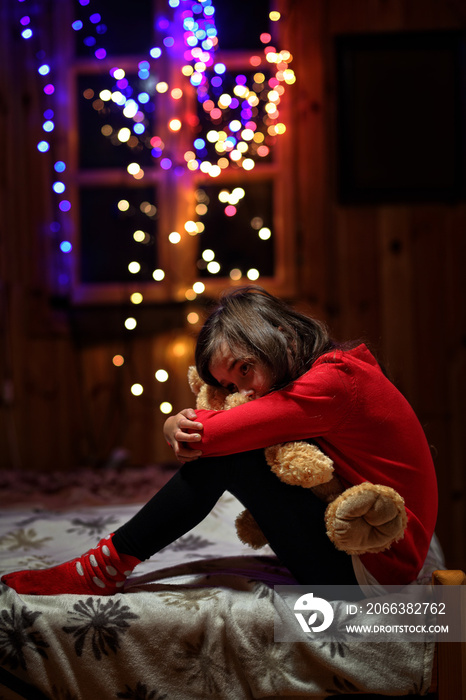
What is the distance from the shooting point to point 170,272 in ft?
7.64

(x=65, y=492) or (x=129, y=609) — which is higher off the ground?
(x=129, y=609)

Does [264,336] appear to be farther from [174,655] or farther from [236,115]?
[236,115]

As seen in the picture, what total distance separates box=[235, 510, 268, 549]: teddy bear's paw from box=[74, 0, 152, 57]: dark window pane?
1912mm

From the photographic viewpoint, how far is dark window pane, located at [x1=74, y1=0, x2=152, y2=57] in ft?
7.57

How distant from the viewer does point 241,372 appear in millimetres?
1062

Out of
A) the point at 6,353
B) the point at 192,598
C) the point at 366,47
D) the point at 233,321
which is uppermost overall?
the point at 366,47

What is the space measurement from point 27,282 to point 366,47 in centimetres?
157

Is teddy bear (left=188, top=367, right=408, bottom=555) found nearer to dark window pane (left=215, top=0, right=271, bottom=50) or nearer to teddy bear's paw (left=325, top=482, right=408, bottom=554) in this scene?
teddy bear's paw (left=325, top=482, right=408, bottom=554)

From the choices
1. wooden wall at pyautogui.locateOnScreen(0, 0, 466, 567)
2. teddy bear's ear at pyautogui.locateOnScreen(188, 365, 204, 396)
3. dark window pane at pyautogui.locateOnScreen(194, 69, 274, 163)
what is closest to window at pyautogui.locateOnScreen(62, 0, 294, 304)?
dark window pane at pyautogui.locateOnScreen(194, 69, 274, 163)

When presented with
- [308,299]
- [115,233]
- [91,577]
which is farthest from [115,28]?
[91,577]

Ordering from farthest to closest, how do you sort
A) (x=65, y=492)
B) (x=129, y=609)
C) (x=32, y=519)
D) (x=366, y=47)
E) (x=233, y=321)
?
(x=366, y=47)
(x=65, y=492)
(x=32, y=519)
(x=233, y=321)
(x=129, y=609)

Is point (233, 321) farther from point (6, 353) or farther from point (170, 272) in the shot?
point (6, 353)

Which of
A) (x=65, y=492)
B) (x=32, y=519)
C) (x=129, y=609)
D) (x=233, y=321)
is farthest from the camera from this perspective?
(x=65, y=492)

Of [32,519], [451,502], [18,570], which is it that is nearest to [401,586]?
[18,570]
